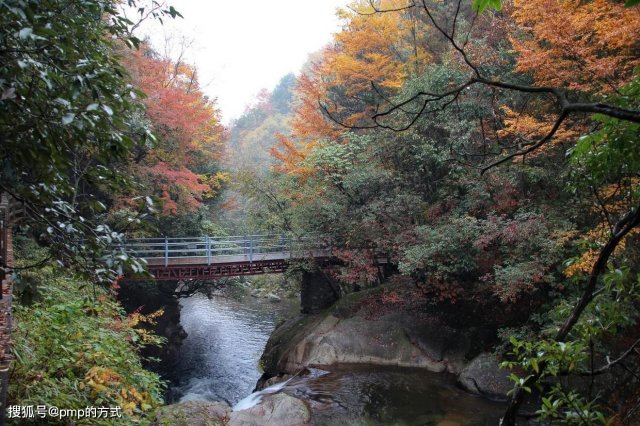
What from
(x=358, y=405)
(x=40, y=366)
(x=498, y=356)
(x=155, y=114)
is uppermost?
(x=155, y=114)

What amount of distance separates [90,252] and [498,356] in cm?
900

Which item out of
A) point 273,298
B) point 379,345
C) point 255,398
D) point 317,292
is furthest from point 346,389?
point 273,298

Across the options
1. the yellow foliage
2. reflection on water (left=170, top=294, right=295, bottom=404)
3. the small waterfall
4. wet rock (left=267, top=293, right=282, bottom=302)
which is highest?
the yellow foliage

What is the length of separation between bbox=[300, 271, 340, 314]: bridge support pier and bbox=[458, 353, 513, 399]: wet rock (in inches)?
268

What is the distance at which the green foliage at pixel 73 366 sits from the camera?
3.29 m

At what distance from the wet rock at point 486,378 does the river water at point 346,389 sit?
10.3 inches

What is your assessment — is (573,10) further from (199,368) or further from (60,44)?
(199,368)

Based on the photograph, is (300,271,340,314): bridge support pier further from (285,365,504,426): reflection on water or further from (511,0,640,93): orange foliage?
(511,0,640,93): orange foliage

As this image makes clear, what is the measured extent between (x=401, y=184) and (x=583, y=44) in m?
5.94

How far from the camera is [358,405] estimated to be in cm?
830

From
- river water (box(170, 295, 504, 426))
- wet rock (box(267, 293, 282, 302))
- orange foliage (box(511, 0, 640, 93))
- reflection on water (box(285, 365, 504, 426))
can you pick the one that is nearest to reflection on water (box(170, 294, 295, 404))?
river water (box(170, 295, 504, 426))

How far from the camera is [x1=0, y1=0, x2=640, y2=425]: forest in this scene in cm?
204

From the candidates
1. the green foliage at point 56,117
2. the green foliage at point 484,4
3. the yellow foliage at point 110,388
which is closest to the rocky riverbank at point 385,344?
the yellow foliage at point 110,388

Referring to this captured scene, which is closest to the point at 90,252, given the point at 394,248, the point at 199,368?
the point at 394,248
